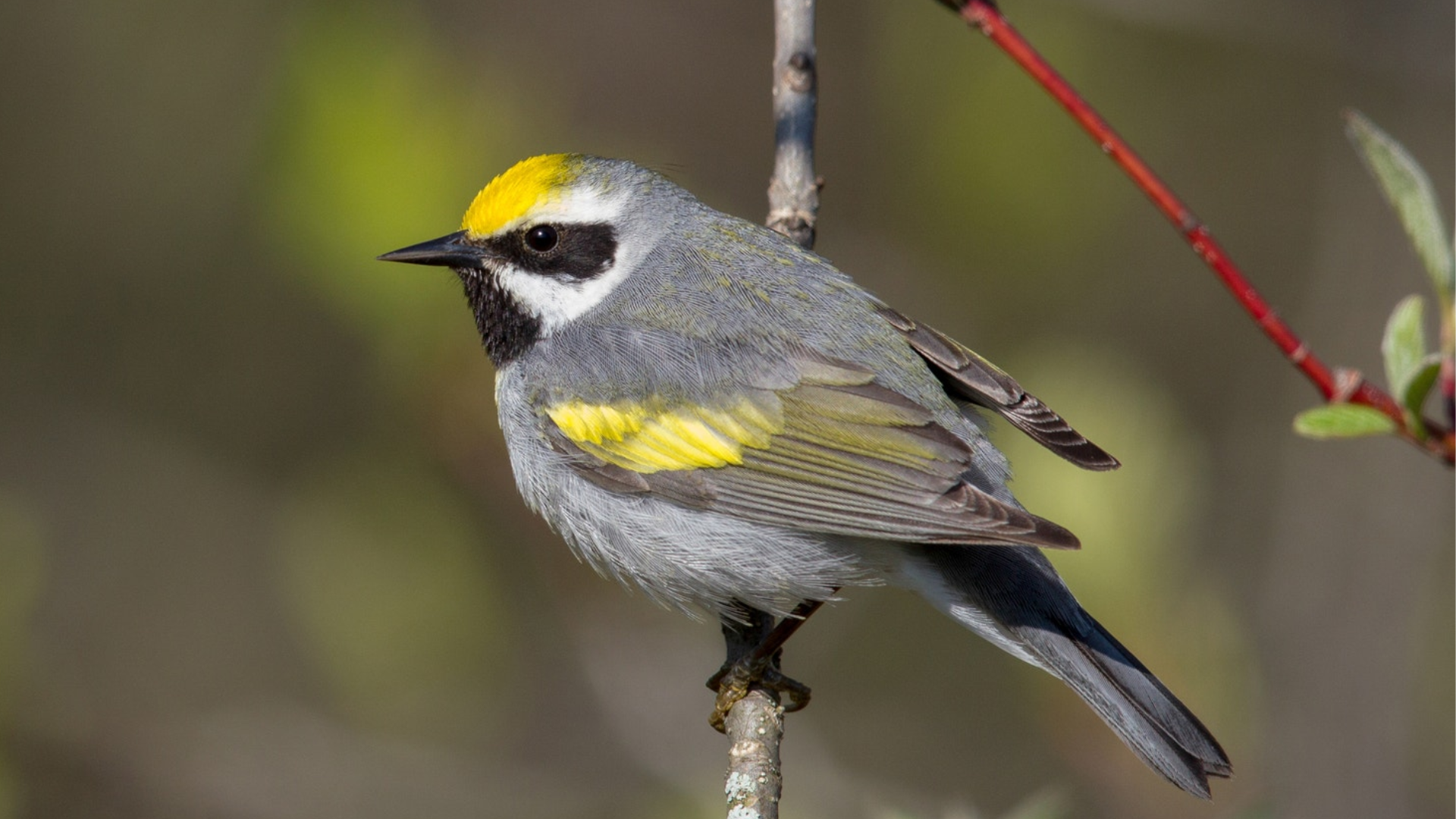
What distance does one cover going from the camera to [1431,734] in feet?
16.5

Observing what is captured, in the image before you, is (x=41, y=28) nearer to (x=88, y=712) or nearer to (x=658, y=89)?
(x=658, y=89)

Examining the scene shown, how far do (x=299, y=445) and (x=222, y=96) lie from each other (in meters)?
2.33

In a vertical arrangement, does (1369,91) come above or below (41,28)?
below

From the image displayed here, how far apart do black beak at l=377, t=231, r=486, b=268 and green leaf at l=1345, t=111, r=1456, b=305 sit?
2.49 m

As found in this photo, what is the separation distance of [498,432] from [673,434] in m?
1.32

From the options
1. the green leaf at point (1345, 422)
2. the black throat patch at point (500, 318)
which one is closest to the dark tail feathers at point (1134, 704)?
the green leaf at point (1345, 422)

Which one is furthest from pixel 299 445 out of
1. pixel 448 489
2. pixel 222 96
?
pixel 448 489

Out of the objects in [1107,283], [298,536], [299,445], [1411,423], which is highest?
[1107,283]

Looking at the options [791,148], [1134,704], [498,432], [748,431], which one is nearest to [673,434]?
[748,431]

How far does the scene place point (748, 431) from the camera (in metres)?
3.53

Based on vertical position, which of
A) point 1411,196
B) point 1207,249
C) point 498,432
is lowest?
point 1411,196

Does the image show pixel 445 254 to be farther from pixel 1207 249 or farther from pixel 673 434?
pixel 1207 249

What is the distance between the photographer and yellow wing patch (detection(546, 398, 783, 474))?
353 cm

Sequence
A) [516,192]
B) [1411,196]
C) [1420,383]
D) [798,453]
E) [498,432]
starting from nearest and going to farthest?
[1420,383] < [1411,196] < [798,453] < [516,192] < [498,432]
